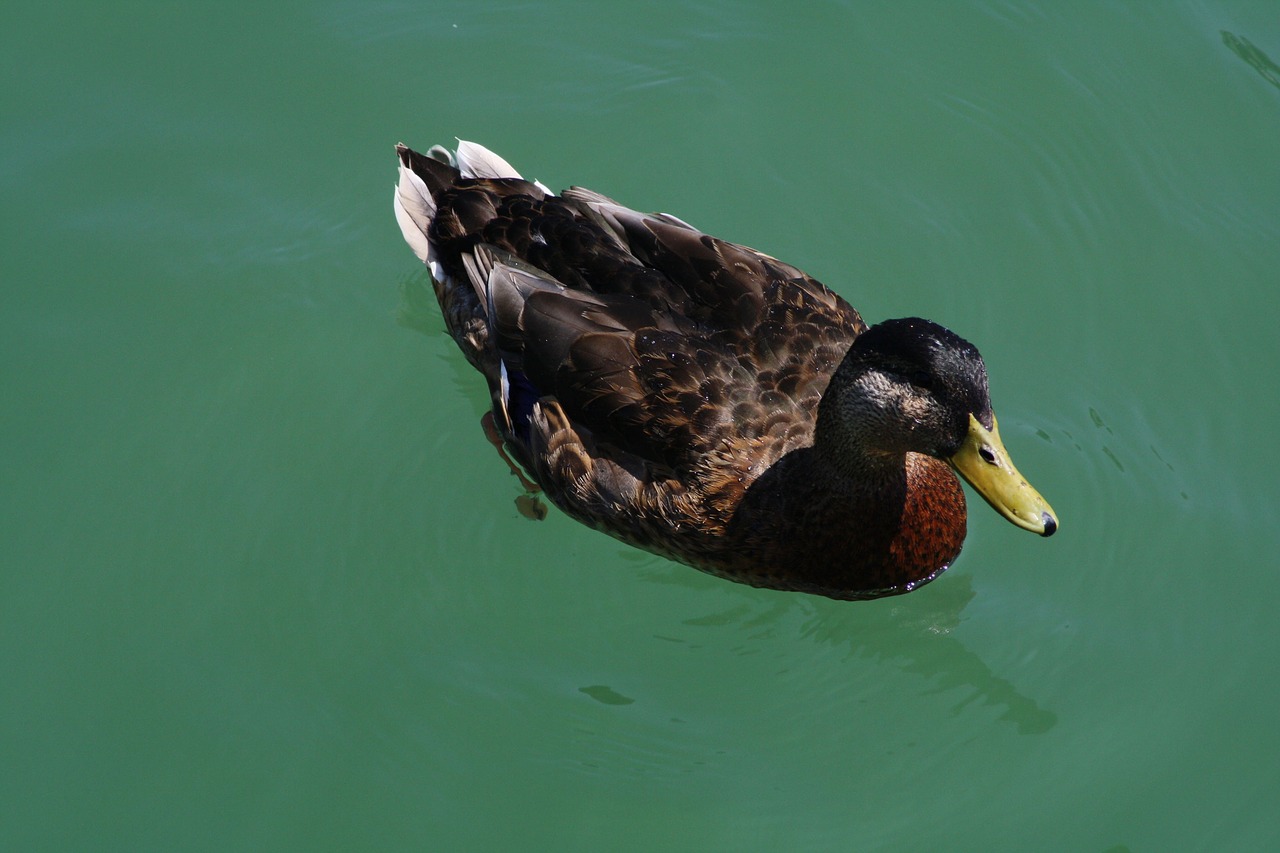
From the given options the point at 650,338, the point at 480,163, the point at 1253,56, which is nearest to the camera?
the point at 650,338

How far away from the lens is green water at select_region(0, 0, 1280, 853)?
5.54 meters

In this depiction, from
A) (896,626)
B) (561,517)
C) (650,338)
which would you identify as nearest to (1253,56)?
(896,626)

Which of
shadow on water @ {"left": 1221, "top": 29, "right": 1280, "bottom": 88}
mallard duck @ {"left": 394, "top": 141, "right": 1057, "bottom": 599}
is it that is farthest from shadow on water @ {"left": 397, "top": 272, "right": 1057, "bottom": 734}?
shadow on water @ {"left": 1221, "top": 29, "right": 1280, "bottom": 88}

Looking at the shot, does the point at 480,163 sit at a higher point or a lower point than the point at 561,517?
higher

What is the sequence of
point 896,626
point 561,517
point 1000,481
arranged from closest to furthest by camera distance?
1. point 1000,481
2. point 896,626
3. point 561,517

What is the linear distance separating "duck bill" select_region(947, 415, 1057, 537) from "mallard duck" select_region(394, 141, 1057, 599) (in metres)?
0.14

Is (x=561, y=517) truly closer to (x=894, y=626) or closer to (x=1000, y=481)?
(x=894, y=626)

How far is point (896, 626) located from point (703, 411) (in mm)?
1416

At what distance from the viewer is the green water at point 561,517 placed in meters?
5.54

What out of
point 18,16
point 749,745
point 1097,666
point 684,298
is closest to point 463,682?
point 749,745

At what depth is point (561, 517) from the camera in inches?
249

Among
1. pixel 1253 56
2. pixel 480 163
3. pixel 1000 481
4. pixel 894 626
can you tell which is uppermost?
pixel 1253 56

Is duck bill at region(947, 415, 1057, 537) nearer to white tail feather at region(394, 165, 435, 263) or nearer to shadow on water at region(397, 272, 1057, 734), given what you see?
shadow on water at region(397, 272, 1057, 734)

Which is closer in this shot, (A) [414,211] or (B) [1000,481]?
(B) [1000,481]
